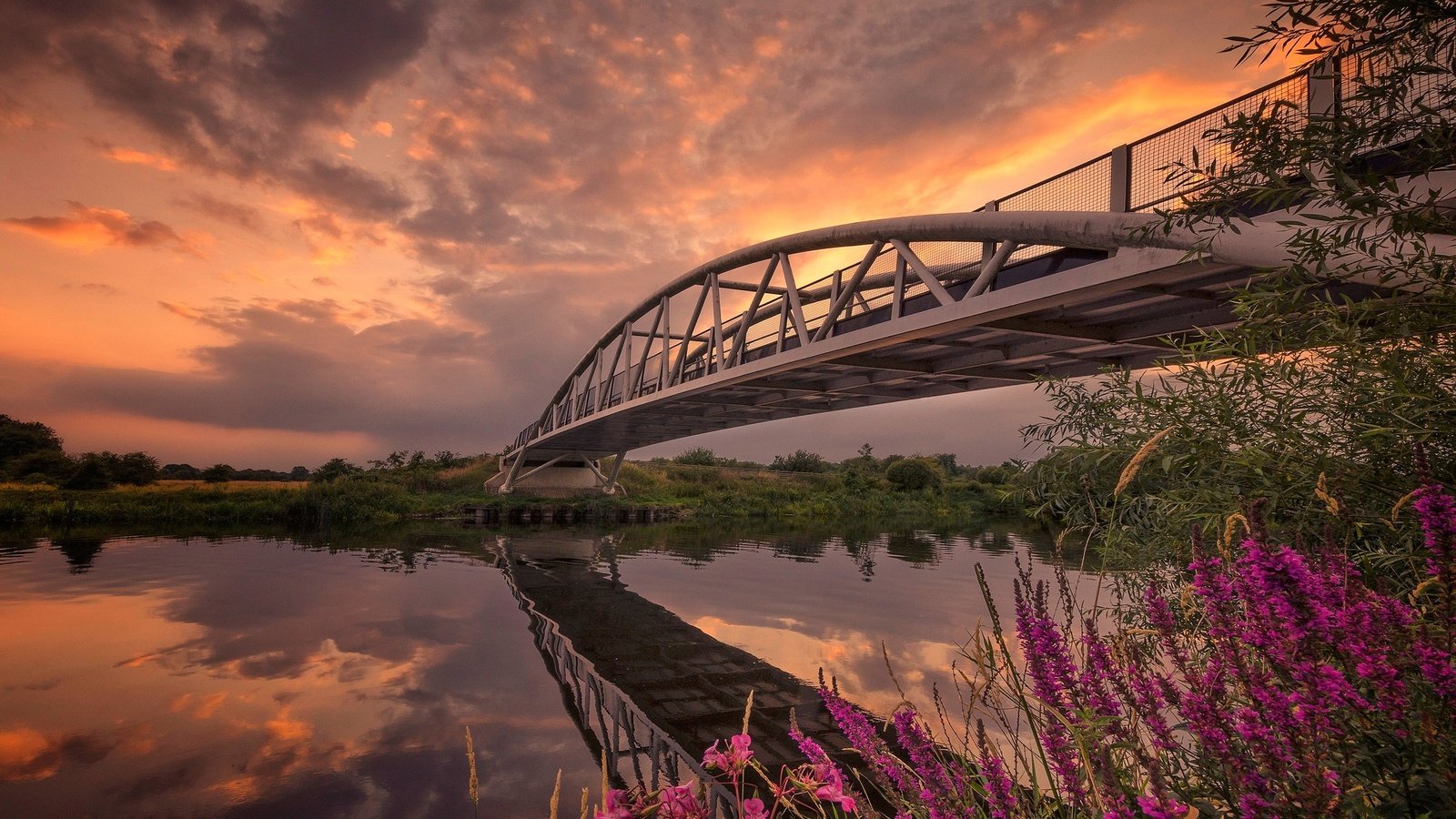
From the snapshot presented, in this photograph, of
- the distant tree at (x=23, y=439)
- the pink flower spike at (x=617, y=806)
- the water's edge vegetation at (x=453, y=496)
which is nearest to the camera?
the pink flower spike at (x=617, y=806)

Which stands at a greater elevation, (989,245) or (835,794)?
(989,245)

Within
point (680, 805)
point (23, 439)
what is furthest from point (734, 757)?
point (23, 439)

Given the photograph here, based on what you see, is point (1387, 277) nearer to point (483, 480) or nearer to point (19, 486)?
point (19, 486)

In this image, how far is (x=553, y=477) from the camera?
47.4m

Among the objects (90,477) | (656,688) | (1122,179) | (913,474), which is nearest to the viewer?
(1122,179)

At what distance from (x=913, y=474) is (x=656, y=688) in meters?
54.6

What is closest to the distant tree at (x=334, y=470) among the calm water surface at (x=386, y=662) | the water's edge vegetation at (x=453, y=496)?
the water's edge vegetation at (x=453, y=496)

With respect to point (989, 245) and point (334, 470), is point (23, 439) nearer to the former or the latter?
point (334, 470)

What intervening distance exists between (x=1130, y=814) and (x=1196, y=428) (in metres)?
3.92

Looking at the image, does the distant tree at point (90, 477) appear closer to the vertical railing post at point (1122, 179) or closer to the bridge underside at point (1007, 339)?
the bridge underside at point (1007, 339)

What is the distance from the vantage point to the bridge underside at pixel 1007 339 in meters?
8.59

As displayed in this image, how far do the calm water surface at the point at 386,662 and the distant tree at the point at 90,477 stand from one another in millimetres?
18464

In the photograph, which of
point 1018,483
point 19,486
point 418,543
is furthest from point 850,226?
point 19,486

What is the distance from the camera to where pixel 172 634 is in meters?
11.6
